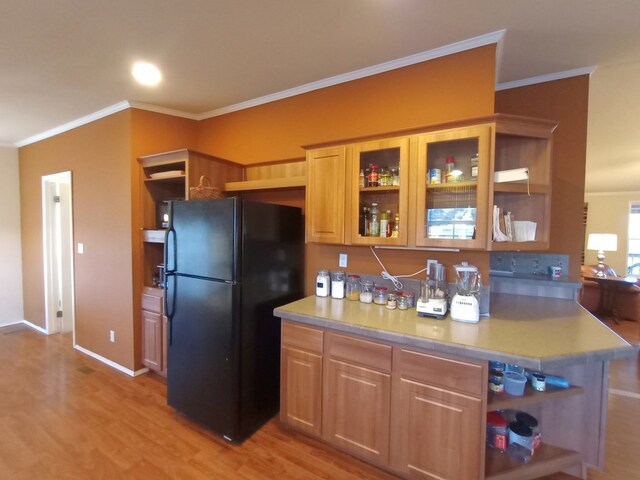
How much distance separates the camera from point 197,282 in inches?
84.4

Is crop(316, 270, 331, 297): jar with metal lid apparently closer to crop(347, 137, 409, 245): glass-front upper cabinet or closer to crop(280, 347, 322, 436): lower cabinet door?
crop(347, 137, 409, 245): glass-front upper cabinet

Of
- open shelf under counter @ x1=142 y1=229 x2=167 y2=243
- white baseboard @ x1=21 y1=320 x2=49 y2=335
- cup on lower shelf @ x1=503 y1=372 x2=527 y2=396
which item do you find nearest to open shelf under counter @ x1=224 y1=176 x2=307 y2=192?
open shelf under counter @ x1=142 y1=229 x2=167 y2=243

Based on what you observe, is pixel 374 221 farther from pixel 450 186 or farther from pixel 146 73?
pixel 146 73

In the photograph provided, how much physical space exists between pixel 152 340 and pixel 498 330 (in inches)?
116

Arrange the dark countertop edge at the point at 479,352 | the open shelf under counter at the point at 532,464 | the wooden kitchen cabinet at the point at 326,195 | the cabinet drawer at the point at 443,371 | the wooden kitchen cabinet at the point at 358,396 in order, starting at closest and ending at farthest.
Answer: the dark countertop edge at the point at 479,352 < the cabinet drawer at the point at 443,371 < the open shelf under counter at the point at 532,464 < the wooden kitchen cabinet at the point at 358,396 < the wooden kitchen cabinet at the point at 326,195

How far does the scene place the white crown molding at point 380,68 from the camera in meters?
1.91

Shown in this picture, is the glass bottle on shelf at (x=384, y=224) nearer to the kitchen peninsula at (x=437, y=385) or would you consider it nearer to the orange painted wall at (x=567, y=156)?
the kitchen peninsula at (x=437, y=385)

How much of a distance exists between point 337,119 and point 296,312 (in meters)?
1.60

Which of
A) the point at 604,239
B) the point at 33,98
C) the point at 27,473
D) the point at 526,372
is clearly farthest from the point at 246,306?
the point at 604,239

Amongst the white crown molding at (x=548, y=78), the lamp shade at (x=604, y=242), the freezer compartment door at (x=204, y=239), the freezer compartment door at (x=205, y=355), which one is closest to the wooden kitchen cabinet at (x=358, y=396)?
the freezer compartment door at (x=205, y=355)

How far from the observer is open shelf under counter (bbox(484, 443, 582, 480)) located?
159cm

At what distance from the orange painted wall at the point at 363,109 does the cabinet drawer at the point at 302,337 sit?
Result: 1497 mm

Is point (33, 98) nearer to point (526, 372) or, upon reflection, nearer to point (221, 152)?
point (221, 152)

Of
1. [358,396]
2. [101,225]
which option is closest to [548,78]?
[358,396]
